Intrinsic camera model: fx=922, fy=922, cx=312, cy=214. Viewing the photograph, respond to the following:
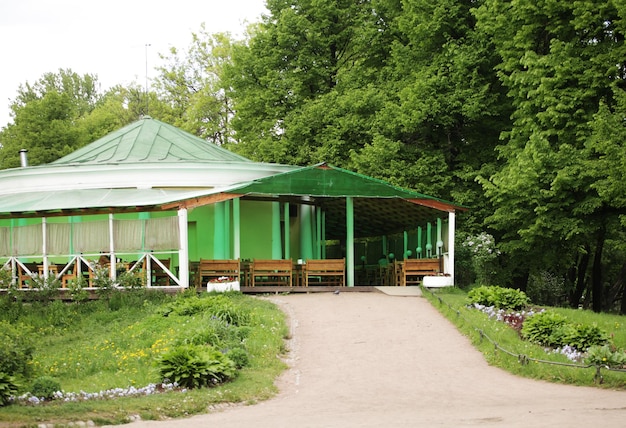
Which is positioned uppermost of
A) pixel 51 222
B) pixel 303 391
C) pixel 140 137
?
pixel 140 137

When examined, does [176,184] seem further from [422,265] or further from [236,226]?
[422,265]

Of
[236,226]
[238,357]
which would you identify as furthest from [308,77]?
[238,357]

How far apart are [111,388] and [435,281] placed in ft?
44.4

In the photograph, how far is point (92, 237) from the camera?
996 inches

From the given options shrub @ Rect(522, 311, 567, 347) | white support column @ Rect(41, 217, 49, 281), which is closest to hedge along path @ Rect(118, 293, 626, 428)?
shrub @ Rect(522, 311, 567, 347)

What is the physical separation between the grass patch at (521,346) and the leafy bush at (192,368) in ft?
16.0

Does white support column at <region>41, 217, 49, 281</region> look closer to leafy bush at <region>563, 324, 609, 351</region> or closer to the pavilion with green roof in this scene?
the pavilion with green roof

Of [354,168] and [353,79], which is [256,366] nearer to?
[354,168]

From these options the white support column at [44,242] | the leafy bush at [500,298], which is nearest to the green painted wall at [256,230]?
the white support column at [44,242]

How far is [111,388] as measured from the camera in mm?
14031

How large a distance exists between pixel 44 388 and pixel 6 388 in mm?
533

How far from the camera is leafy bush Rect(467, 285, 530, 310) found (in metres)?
21.2

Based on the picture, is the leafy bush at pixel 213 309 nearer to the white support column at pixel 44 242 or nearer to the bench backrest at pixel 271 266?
the bench backrest at pixel 271 266

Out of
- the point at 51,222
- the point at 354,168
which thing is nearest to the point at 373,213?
the point at 354,168
